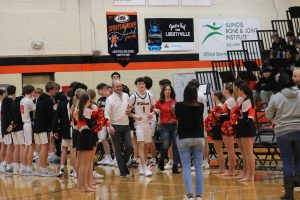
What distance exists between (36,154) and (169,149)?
455cm

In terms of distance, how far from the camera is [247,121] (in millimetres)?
10648

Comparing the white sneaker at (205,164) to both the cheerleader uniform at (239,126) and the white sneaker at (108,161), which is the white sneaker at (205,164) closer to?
the cheerleader uniform at (239,126)

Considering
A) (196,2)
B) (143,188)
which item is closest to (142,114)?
(143,188)

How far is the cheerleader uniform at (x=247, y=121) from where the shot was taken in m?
10.6

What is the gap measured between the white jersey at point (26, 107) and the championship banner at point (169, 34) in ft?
25.4

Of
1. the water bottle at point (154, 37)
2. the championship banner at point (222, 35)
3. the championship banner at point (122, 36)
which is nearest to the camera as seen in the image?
the championship banner at point (122, 36)

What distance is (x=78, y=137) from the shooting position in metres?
10.2

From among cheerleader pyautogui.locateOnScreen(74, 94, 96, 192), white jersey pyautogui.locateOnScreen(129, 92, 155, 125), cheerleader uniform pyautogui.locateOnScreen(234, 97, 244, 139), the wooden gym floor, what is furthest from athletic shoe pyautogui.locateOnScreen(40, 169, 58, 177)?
cheerleader uniform pyautogui.locateOnScreen(234, 97, 244, 139)

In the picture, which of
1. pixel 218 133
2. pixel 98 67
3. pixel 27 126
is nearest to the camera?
pixel 218 133

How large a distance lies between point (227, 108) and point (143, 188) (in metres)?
2.25

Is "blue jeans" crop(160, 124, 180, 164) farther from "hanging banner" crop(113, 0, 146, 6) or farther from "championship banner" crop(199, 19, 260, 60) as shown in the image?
"championship banner" crop(199, 19, 260, 60)

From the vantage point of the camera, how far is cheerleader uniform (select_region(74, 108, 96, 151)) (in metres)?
10.2

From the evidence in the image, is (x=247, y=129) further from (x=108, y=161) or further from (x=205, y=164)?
(x=108, y=161)

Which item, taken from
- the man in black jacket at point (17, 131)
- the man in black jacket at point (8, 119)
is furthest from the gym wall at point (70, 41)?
the man in black jacket at point (17, 131)
